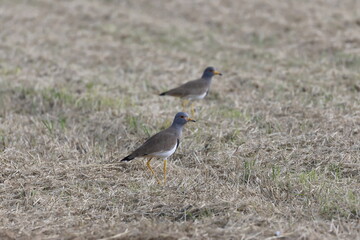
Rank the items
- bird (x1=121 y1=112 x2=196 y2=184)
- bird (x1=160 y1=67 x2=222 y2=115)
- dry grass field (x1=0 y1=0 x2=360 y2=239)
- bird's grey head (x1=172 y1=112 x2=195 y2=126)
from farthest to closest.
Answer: bird (x1=160 y1=67 x2=222 y2=115)
bird's grey head (x1=172 y1=112 x2=195 y2=126)
bird (x1=121 y1=112 x2=196 y2=184)
dry grass field (x1=0 y1=0 x2=360 y2=239)

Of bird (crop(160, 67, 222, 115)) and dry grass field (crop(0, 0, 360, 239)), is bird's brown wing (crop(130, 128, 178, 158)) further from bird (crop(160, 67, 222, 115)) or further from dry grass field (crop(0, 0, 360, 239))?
bird (crop(160, 67, 222, 115))

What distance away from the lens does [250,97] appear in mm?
10758

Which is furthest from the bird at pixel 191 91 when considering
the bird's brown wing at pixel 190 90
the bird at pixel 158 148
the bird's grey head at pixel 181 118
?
the bird at pixel 158 148

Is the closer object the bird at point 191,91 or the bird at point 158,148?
the bird at point 158,148

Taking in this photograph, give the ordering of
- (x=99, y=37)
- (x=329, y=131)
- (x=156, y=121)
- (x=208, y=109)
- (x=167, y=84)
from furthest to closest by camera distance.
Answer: (x=99, y=37) → (x=167, y=84) → (x=208, y=109) → (x=156, y=121) → (x=329, y=131)

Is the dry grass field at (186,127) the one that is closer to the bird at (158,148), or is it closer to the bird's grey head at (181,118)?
the bird at (158,148)

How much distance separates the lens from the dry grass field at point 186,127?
6.01 metres

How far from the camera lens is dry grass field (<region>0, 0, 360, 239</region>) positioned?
19.7 ft

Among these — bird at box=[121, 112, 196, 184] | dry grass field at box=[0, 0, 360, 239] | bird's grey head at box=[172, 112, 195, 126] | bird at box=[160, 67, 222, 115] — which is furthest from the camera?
bird at box=[160, 67, 222, 115]

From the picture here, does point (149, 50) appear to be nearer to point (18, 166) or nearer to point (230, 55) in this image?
point (230, 55)

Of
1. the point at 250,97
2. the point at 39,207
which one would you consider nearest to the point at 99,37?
the point at 250,97

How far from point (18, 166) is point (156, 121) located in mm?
2603

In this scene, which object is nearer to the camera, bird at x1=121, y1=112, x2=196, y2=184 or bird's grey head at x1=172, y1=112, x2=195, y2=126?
bird at x1=121, y1=112, x2=196, y2=184

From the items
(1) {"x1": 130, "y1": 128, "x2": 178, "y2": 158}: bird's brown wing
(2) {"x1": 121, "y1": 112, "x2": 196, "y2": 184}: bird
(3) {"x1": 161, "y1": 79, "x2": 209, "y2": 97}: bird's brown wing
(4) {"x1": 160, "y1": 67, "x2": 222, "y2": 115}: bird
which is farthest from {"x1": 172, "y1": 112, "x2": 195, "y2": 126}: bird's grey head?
(3) {"x1": 161, "y1": 79, "x2": 209, "y2": 97}: bird's brown wing
